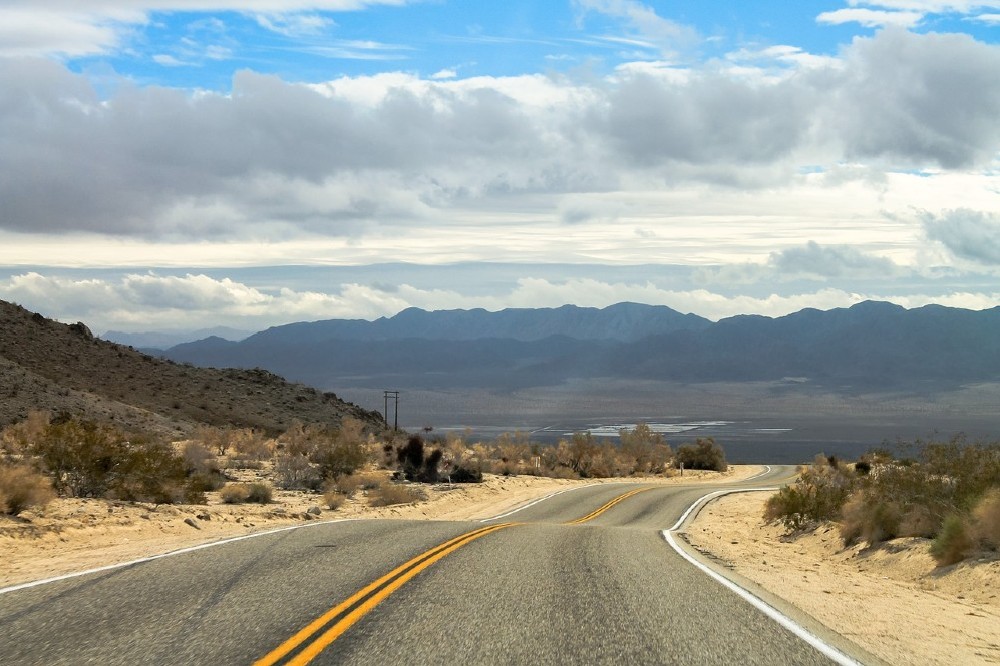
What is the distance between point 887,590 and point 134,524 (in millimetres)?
14770

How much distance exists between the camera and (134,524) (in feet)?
62.2

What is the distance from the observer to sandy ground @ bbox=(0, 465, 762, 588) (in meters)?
13.1

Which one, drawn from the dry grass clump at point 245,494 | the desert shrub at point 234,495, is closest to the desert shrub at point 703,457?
the dry grass clump at point 245,494

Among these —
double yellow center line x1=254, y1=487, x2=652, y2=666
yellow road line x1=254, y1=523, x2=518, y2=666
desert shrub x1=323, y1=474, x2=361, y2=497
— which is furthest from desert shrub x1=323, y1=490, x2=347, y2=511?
double yellow center line x1=254, y1=487, x2=652, y2=666

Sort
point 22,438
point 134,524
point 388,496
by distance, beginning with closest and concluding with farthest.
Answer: point 134,524 → point 22,438 → point 388,496

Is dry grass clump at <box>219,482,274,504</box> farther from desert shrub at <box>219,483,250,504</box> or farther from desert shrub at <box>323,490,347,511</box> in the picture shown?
desert shrub at <box>323,490,347,511</box>

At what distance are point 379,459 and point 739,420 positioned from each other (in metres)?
144

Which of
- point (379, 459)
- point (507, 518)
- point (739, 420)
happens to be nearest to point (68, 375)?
point (379, 459)

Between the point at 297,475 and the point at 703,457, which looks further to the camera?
A: the point at 703,457

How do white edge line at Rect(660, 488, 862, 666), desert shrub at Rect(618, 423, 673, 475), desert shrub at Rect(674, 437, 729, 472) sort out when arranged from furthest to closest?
desert shrub at Rect(674, 437, 729, 472)
desert shrub at Rect(618, 423, 673, 475)
white edge line at Rect(660, 488, 862, 666)

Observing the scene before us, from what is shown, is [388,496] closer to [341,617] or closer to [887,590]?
[887,590]

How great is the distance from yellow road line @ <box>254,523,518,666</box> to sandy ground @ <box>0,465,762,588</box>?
13.2ft

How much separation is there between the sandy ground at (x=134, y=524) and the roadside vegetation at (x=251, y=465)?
645 mm

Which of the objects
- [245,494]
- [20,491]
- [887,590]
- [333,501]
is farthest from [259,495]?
[887,590]
